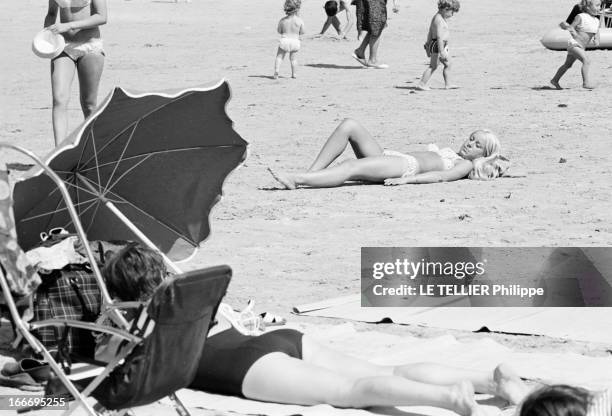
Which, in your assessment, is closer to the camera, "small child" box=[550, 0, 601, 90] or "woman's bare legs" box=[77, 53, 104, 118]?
"woman's bare legs" box=[77, 53, 104, 118]

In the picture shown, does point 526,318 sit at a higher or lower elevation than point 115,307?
lower

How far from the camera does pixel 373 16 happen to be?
19.0 metres

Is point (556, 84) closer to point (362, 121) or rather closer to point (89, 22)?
point (362, 121)

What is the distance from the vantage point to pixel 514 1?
3238 cm

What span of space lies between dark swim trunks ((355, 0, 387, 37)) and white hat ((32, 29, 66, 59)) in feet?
34.5

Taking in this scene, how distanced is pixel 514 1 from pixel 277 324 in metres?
27.6

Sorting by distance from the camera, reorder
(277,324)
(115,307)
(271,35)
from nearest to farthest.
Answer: (115,307)
(277,324)
(271,35)

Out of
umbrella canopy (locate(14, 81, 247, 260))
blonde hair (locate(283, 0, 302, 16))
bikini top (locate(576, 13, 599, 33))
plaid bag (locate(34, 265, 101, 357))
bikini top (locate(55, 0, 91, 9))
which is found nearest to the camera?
plaid bag (locate(34, 265, 101, 357))

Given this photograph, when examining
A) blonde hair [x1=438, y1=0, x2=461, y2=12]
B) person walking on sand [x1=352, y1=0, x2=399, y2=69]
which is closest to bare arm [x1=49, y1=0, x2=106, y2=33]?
blonde hair [x1=438, y1=0, x2=461, y2=12]

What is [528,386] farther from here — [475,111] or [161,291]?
[475,111]

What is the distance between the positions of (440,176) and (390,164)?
0.44 metres

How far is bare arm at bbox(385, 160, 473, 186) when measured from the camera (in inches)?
383

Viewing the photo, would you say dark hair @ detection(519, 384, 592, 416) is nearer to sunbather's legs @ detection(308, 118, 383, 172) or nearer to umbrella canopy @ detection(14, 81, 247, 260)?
umbrella canopy @ detection(14, 81, 247, 260)

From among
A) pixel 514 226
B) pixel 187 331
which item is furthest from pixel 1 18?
pixel 187 331
